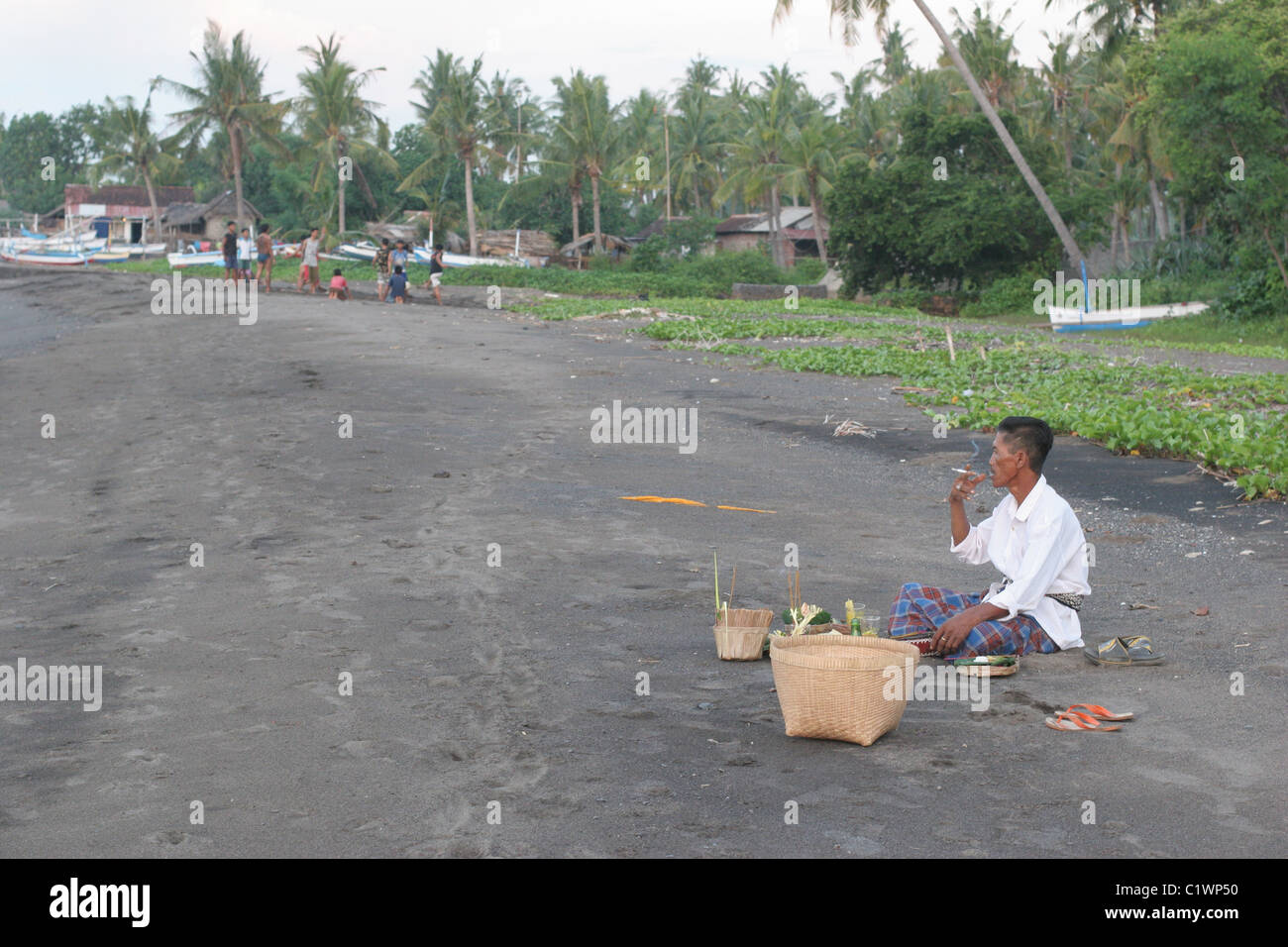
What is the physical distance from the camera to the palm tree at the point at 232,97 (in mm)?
53375

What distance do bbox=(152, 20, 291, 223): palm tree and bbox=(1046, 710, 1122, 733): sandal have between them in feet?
171

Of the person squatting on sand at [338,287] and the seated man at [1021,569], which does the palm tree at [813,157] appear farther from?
the seated man at [1021,569]

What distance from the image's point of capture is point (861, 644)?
569cm

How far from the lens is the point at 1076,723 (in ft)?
18.1

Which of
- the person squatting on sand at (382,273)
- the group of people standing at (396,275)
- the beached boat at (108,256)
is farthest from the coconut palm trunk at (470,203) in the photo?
the group of people standing at (396,275)

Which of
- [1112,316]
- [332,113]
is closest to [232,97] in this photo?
[332,113]

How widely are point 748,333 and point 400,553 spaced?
631 inches

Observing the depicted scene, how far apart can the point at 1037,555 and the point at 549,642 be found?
262 centimetres

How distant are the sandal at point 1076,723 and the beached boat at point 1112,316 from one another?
2787cm

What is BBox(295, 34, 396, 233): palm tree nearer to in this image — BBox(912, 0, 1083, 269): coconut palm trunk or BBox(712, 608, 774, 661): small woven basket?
BBox(912, 0, 1083, 269): coconut palm trunk

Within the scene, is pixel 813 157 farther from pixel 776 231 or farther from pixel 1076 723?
pixel 1076 723

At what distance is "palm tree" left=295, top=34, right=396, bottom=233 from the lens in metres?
54.2
